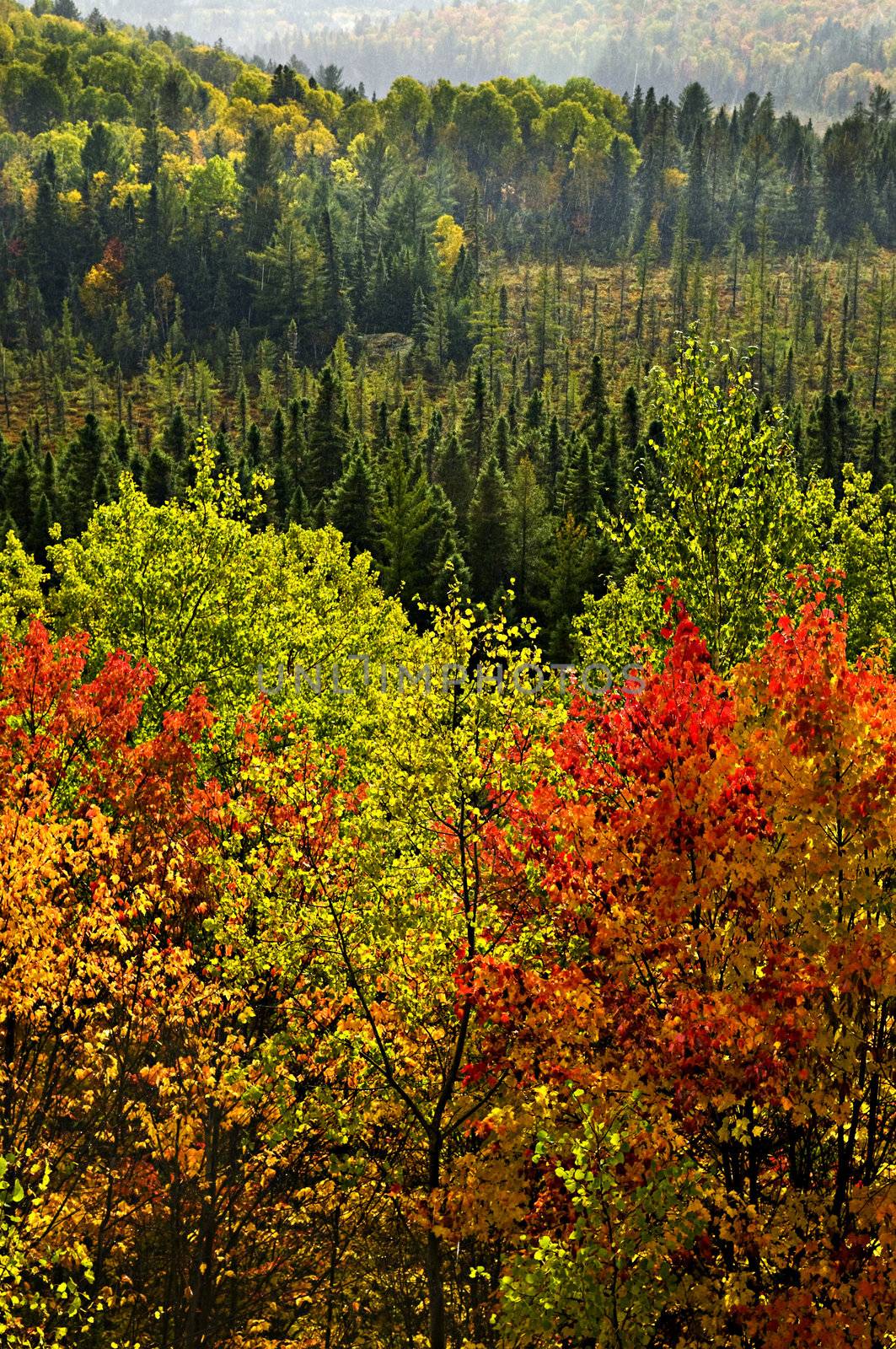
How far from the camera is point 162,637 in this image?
3928 cm

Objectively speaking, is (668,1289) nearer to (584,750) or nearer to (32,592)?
(584,750)

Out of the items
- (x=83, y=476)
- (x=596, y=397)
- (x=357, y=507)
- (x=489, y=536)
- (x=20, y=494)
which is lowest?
(x=489, y=536)

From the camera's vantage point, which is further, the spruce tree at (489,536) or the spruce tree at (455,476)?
the spruce tree at (455,476)

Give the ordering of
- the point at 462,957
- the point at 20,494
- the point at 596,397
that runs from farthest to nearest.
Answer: the point at 596,397 < the point at 20,494 < the point at 462,957

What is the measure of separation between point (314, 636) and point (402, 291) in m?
167

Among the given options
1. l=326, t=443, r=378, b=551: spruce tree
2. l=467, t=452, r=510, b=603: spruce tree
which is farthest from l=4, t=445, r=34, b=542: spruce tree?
l=467, t=452, r=510, b=603: spruce tree

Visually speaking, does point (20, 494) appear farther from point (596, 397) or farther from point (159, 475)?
point (596, 397)

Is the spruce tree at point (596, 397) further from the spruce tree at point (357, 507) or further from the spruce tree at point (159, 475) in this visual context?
the spruce tree at point (159, 475)

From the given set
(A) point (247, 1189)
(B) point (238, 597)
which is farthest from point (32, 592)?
(A) point (247, 1189)

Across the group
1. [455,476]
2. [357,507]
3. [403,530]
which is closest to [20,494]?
[357,507]

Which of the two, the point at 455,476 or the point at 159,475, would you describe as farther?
the point at 455,476

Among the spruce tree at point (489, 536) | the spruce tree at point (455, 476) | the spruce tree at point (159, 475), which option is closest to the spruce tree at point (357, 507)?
the spruce tree at point (489, 536)

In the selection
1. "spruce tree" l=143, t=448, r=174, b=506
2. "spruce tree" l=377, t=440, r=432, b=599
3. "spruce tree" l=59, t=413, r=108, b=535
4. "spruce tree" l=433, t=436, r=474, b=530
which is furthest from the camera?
"spruce tree" l=433, t=436, r=474, b=530

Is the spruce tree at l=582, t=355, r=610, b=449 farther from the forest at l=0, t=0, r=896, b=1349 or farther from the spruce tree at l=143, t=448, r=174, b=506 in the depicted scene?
the forest at l=0, t=0, r=896, b=1349
